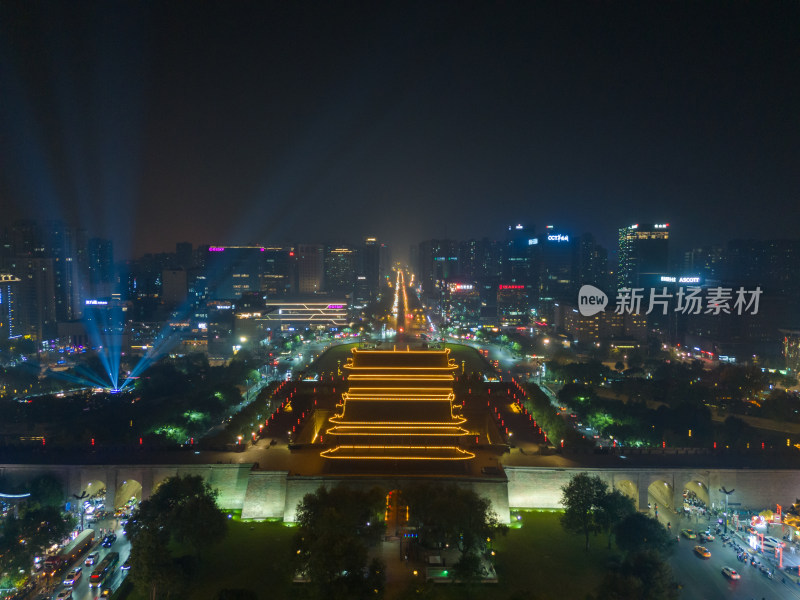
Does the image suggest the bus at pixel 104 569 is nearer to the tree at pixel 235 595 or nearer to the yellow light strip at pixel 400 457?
the tree at pixel 235 595

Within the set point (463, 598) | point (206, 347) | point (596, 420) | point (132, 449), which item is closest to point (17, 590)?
point (132, 449)

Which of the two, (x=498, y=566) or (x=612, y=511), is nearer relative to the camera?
Answer: (x=498, y=566)

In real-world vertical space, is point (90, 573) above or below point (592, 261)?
below

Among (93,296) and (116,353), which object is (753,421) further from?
(93,296)

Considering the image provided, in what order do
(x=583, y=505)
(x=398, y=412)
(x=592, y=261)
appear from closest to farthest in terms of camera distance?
(x=583, y=505) → (x=398, y=412) → (x=592, y=261)

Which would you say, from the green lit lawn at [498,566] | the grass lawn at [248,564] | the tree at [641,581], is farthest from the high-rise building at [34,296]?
the tree at [641,581]

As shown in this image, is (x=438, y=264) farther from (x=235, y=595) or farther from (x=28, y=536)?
(x=235, y=595)

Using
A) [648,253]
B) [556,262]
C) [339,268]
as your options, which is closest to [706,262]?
[648,253]

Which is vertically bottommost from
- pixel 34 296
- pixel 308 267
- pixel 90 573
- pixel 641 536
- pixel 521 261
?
pixel 90 573

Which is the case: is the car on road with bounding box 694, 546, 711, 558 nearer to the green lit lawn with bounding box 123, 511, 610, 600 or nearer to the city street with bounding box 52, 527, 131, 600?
the green lit lawn with bounding box 123, 511, 610, 600
